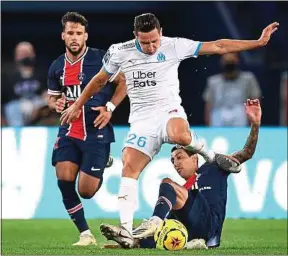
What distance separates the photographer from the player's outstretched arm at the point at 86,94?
1080 cm

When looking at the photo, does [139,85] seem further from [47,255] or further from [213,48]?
[47,255]

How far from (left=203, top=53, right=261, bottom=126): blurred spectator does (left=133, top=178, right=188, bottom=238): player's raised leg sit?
6844mm

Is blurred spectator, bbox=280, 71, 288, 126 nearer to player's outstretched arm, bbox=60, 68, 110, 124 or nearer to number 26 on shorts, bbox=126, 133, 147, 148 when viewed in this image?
player's outstretched arm, bbox=60, 68, 110, 124

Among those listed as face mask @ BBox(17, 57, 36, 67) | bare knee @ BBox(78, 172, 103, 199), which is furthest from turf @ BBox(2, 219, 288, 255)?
face mask @ BBox(17, 57, 36, 67)

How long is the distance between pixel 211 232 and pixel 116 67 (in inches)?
71.8

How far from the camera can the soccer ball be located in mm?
10297

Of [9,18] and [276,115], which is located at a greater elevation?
[9,18]

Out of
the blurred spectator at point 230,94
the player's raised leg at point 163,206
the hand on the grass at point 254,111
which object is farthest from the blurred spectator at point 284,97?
the player's raised leg at point 163,206

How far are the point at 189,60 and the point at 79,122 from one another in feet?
25.9

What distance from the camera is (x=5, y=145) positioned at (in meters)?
15.7

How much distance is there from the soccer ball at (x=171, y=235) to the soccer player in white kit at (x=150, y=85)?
0.34 metres

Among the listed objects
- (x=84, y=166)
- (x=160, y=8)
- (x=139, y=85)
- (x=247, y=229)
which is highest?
(x=160, y=8)

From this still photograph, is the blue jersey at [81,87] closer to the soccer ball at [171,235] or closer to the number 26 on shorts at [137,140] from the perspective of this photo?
the number 26 on shorts at [137,140]

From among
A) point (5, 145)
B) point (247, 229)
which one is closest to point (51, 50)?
point (5, 145)
